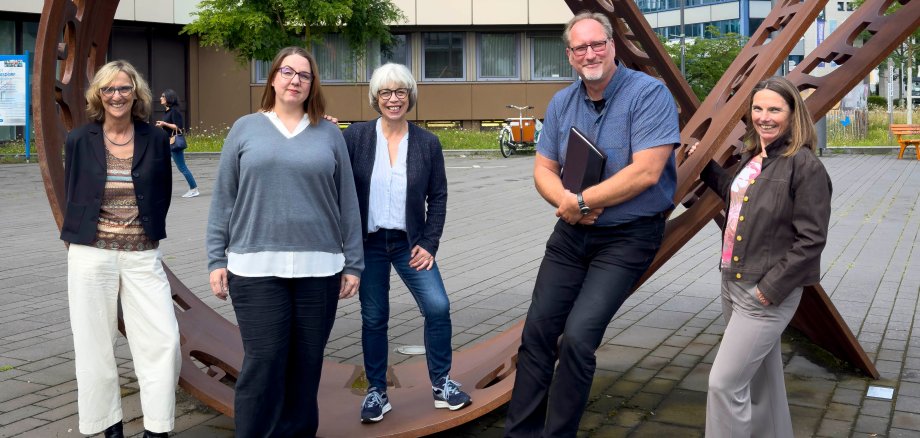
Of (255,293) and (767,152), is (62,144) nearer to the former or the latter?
(255,293)

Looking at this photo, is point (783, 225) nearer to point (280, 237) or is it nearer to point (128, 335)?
point (280, 237)

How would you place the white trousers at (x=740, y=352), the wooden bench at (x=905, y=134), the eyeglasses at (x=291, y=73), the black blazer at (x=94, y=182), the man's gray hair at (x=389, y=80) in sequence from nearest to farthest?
the white trousers at (x=740, y=352) < the eyeglasses at (x=291, y=73) < the black blazer at (x=94, y=182) < the man's gray hair at (x=389, y=80) < the wooden bench at (x=905, y=134)

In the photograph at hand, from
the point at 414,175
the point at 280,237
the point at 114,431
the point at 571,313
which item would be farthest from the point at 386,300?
the point at 114,431

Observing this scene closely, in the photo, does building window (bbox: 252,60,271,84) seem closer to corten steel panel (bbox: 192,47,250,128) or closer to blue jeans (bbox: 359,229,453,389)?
corten steel panel (bbox: 192,47,250,128)

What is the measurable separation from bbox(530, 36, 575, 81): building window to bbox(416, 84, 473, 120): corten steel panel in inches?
96.3

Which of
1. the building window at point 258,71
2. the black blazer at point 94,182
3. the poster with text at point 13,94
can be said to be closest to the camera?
the black blazer at point 94,182

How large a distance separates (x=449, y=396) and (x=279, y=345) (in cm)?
102

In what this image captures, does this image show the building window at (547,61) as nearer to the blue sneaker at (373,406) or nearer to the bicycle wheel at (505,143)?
the bicycle wheel at (505,143)

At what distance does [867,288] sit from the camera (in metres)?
8.60

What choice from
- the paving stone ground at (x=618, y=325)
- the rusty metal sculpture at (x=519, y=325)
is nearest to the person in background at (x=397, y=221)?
the rusty metal sculpture at (x=519, y=325)

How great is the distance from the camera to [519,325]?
227 inches

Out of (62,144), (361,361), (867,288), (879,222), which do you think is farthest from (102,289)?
(879,222)

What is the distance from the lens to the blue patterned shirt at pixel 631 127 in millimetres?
4145

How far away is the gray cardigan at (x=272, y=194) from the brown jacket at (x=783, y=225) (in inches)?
64.1
